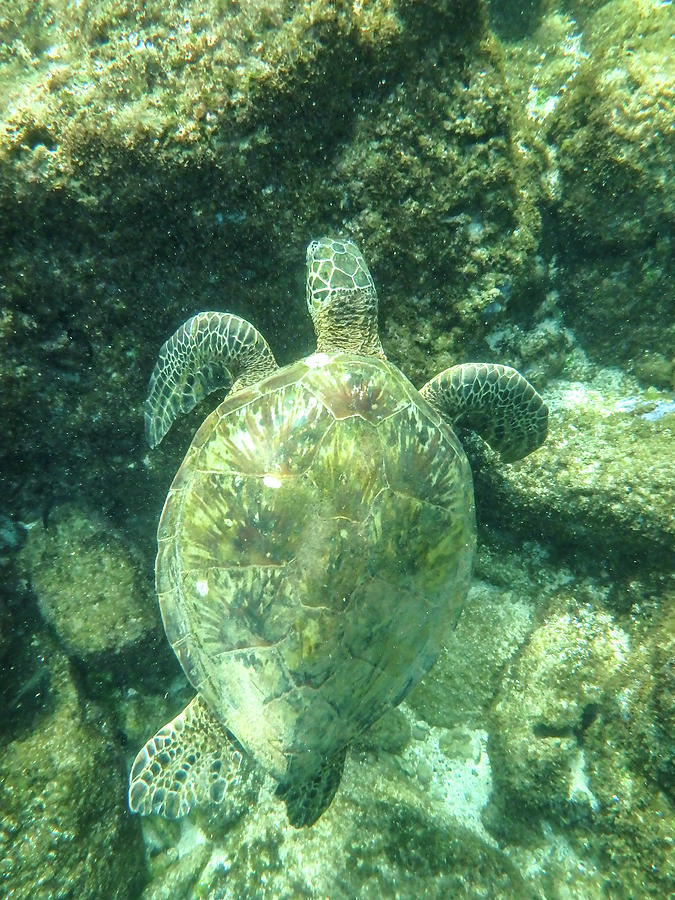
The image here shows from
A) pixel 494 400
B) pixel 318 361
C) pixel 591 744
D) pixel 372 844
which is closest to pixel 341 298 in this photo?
pixel 318 361

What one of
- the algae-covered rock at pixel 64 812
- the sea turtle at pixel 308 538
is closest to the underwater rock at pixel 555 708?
the sea turtle at pixel 308 538

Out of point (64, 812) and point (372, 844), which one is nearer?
point (64, 812)

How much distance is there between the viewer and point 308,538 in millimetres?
2084

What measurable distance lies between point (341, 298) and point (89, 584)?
276 cm

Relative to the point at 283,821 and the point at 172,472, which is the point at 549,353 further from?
the point at 283,821

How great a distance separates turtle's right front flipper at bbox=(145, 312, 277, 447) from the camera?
2.54 m

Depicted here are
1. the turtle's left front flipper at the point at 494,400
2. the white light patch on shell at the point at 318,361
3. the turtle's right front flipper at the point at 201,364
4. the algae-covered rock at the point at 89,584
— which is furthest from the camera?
the algae-covered rock at the point at 89,584

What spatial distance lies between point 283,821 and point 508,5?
20.0 ft

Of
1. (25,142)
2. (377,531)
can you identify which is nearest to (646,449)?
(377,531)

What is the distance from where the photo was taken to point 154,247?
238 cm

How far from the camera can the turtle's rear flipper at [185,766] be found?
8.48 ft

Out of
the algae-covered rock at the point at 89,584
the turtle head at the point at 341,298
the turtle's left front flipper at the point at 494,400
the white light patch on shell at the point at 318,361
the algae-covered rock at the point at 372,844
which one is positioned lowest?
the algae-covered rock at the point at 372,844

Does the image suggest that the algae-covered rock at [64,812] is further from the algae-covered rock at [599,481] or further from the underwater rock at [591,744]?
the algae-covered rock at [599,481]

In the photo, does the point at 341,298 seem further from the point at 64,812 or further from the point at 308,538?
the point at 64,812
